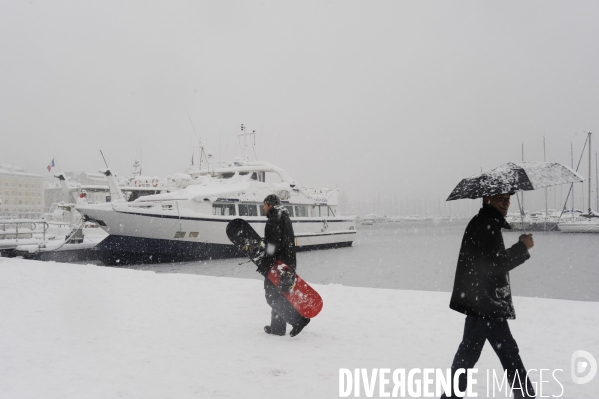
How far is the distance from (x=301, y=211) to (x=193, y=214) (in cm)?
916

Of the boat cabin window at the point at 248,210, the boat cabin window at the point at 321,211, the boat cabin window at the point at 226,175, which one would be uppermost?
the boat cabin window at the point at 226,175

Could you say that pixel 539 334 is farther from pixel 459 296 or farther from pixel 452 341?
pixel 459 296

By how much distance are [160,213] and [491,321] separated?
19045 mm

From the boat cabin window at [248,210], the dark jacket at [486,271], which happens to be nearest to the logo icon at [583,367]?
the dark jacket at [486,271]

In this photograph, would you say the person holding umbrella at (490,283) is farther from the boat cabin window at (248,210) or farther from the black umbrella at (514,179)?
the boat cabin window at (248,210)

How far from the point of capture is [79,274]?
10.9 m

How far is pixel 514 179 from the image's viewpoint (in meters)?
3.65

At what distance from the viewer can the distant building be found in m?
97.8

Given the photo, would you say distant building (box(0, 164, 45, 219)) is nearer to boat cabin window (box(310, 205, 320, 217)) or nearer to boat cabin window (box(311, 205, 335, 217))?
boat cabin window (box(311, 205, 335, 217))

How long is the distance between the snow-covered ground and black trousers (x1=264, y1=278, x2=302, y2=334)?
21cm

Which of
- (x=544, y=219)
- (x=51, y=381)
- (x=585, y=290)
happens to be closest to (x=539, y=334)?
(x=51, y=381)

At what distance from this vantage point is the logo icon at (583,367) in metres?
4.37

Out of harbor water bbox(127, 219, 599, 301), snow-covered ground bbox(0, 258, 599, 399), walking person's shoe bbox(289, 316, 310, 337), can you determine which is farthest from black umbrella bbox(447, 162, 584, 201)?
harbor water bbox(127, 219, 599, 301)

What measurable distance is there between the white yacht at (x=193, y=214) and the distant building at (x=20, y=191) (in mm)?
86232
